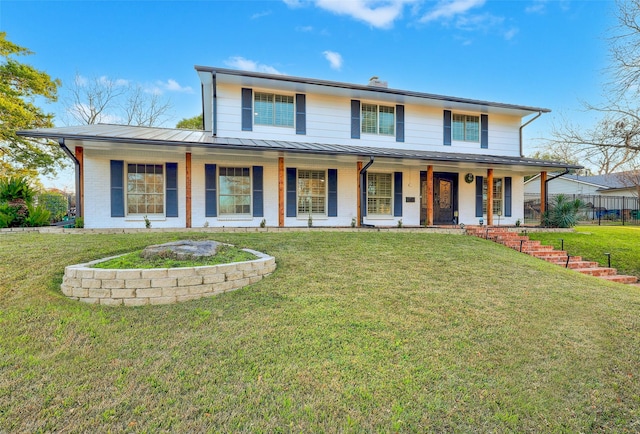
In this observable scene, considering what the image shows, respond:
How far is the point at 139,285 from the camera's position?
4.05 metres

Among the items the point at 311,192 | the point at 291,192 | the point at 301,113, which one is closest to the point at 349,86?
the point at 301,113

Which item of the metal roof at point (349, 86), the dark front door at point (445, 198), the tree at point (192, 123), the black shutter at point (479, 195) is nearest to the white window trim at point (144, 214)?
the metal roof at point (349, 86)

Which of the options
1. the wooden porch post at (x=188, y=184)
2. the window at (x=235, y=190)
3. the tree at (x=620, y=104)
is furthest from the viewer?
the window at (x=235, y=190)

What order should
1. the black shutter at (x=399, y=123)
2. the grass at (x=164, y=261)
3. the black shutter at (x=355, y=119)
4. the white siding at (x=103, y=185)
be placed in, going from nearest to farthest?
the grass at (x=164, y=261) < the white siding at (x=103, y=185) < the black shutter at (x=355, y=119) < the black shutter at (x=399, y=123)

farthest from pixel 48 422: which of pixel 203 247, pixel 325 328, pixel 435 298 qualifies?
pixel 435 298

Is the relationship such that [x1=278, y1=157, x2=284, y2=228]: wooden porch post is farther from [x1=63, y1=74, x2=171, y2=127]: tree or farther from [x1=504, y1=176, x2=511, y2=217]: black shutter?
[x1=63, y1=74, x2=171, y2=127]: tree

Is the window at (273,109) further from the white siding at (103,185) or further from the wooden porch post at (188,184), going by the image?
the white siding at (103,185)

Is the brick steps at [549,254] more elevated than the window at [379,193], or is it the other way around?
the window at [379,193]

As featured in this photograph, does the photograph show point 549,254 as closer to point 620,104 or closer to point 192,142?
point 620,104

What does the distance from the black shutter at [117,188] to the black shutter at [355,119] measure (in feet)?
24.9

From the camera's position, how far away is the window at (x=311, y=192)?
10.6 meters

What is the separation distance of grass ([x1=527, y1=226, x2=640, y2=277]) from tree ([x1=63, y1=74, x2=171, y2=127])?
80.3 feet

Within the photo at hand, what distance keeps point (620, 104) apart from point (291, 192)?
955cm

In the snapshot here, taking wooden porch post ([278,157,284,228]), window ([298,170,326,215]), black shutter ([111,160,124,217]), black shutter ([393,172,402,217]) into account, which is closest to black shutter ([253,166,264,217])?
wooden porch post ([278,157,284,228])
